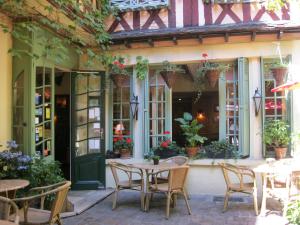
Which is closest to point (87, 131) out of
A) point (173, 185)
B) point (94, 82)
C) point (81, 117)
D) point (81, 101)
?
point (81, 117)

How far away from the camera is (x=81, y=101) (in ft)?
25.4

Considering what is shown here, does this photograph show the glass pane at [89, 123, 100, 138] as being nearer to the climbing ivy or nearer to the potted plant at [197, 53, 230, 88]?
the climbing ivy

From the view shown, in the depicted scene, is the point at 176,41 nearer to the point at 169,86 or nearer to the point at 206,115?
the point at 169,86

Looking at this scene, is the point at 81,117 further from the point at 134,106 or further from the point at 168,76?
the point at 168,76

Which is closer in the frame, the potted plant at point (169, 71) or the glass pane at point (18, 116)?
the glass pane at point (18, 116)

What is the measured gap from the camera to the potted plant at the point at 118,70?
24.8 feet

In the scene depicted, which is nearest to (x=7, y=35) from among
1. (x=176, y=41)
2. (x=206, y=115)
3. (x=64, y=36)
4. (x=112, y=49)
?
(x=64, y=36)

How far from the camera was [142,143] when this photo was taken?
773 centimetres

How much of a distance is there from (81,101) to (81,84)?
364 millimetres

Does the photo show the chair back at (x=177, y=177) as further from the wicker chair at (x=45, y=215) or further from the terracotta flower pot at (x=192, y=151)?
the wicker chair at (x=45, y=215)

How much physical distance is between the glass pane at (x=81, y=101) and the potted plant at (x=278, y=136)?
3733 millimetres

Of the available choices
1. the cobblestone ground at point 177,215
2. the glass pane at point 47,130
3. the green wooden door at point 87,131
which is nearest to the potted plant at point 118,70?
the green wooden door at point 87,131

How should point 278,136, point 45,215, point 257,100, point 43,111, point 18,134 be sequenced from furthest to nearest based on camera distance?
point 257,100, point 278,136, point 43,111, point 18,134, point 45,215

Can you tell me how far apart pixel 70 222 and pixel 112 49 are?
3906mm
